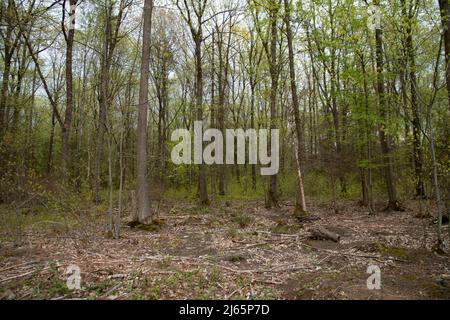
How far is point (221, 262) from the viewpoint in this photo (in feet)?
18.1

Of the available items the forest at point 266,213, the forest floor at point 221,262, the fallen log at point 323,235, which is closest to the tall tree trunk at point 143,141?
the forest at point 266,213

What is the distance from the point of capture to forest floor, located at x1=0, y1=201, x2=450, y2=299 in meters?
4.16

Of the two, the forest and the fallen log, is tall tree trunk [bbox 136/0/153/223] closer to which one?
the forest

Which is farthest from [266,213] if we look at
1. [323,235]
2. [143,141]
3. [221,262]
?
[221,262]

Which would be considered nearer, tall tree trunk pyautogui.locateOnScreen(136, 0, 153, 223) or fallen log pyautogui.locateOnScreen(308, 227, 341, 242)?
fallen log pyautogui.locateOnScreen(308, 227, 341, 242)

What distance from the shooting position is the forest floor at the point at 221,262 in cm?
416

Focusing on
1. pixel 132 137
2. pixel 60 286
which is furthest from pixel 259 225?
pixel 132 137

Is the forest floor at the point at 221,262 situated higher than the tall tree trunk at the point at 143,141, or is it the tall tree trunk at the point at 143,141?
the tall tree trunk at the point at 143,141

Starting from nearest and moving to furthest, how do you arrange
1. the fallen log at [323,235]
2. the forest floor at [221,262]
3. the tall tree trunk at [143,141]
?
the forest floor at [221,262] < the fallen log at [323,235] < the tall tree trunk at [143,141]

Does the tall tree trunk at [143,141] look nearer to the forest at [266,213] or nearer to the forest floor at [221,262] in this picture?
the forest at [266,213]

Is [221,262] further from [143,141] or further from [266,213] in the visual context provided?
[266,213]

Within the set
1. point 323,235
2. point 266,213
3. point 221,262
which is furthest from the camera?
point 266,213

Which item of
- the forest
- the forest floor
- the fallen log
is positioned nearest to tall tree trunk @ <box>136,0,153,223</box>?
the forest

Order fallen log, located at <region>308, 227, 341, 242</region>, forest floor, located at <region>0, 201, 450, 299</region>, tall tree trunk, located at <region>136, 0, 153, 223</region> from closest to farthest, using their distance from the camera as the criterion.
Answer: forest floor, located at <region>0, 201, 450, 299</region> < fallen log, located at <region>308, 227, 341, 242</region> < tall tree trunk, located at <region>136, 0, 153, 223</region>
